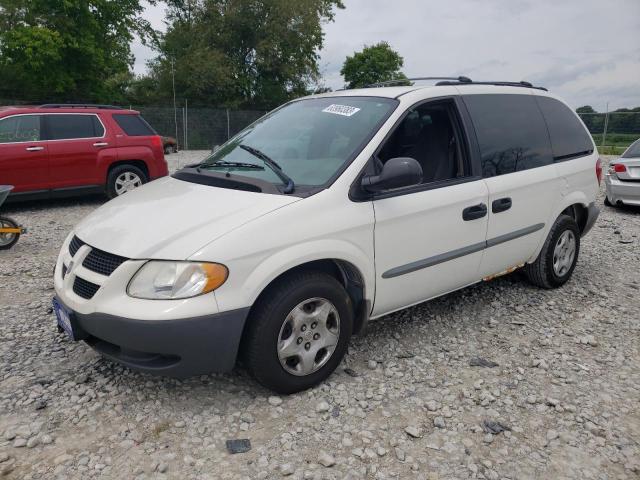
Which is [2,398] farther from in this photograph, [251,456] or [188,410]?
[251,456]

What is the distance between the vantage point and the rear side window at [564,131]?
14.8 feet

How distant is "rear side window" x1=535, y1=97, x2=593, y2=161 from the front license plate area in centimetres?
390

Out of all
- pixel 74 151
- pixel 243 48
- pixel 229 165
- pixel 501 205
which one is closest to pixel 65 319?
pixel 229 165

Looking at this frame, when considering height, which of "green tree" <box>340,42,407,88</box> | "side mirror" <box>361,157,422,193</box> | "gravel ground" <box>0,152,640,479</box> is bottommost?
"gravel ground" <box>0,152,640,479</box>

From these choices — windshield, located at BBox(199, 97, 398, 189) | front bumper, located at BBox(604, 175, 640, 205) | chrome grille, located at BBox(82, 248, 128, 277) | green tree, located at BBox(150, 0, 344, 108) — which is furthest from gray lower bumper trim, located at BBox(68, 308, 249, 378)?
green tree, located at BBox(150, 0, 344, 108)

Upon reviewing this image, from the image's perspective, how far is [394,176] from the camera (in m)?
2.99

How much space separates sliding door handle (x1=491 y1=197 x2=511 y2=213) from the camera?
3818 mm

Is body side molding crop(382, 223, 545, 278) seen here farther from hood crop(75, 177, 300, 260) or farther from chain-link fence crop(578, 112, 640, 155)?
chain-link fence crop(578, 112, 640, 155)

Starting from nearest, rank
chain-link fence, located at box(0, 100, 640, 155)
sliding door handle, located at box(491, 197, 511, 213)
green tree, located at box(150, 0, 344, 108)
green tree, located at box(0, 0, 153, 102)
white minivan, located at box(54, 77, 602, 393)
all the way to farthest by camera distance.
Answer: white minivan, located at box(54, 77, 602, 393)
sliding door handle, located at box(491, 197, 511, 213)
chain-link fence, located at box(0, 100, 640, 155)
green tree, located at box(0, 0, 153, 102)
green tree, located at box(150, 0, 344, 108)

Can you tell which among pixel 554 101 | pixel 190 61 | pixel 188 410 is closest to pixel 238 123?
pixel 190 61

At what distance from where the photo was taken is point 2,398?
2.97 m

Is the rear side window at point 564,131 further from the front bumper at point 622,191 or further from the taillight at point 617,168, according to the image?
the taillight at point 617,168

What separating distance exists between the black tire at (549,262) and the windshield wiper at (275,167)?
262 cm

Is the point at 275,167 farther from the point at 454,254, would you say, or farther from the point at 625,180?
the point at 625,180
